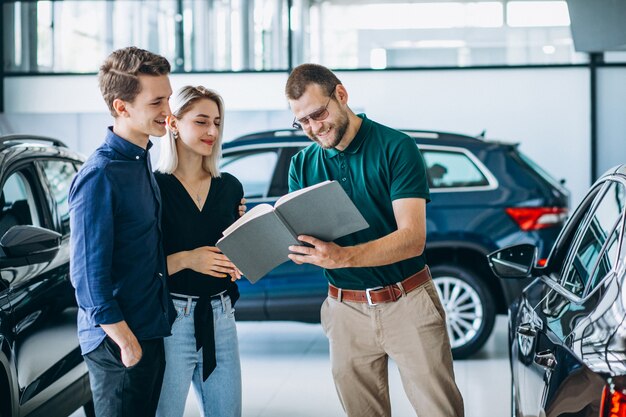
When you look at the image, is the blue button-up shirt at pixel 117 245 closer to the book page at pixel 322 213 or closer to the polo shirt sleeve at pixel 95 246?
the polo shirt sleeve at pixel 95 246

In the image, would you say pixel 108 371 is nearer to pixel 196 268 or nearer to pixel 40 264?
pixel 196 268

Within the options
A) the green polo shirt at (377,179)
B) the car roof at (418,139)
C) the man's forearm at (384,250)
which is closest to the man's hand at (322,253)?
the man's forearm at (384,250)

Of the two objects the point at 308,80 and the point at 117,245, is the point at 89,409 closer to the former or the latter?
the point at 117,245

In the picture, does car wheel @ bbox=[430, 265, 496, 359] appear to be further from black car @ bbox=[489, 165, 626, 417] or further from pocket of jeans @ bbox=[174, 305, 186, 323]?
pocket of jeans @ bbox=[174, 305, 186, 323]

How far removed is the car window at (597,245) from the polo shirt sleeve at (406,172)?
503mm

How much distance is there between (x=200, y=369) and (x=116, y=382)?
0.40 m

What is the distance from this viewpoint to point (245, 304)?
6.45m

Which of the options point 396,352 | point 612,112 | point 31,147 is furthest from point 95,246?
point 612,112

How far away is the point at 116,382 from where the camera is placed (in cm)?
259

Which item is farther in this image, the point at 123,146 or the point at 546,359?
the point at 123,146

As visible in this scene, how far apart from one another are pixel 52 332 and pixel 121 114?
5.15 ft

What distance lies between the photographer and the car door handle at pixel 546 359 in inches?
91.4

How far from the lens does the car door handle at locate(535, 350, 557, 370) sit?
91.4 inches

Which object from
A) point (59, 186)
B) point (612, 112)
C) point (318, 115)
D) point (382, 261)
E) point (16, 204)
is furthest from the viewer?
point (612, 112)
